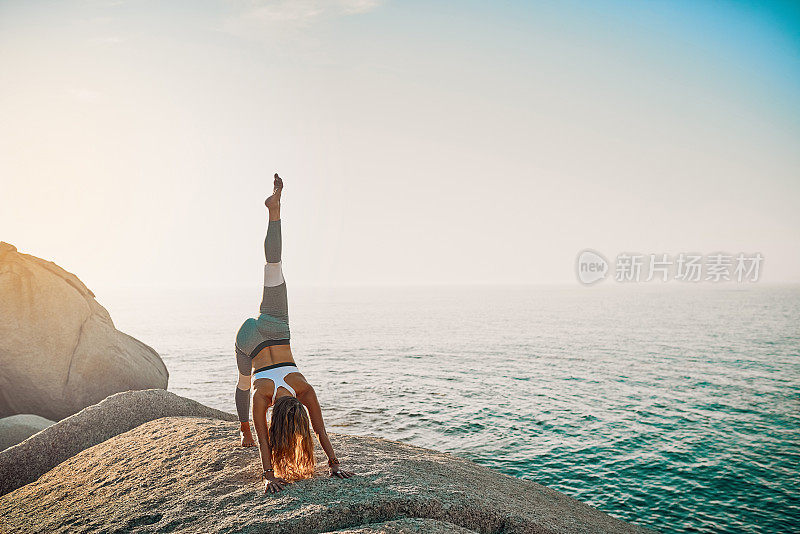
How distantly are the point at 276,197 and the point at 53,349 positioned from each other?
1338 cm

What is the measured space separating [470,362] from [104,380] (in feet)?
76.4

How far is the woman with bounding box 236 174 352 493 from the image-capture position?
6.54 metres

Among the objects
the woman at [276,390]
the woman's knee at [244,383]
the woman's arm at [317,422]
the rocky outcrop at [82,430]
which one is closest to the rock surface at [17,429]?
the rocky outcrop at [82,430]

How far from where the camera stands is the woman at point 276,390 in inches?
258

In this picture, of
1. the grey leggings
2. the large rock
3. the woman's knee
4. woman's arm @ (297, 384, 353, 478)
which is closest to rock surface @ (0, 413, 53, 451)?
the large rock

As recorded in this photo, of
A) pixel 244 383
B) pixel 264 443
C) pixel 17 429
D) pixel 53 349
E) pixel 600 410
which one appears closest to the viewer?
pixel 264 443

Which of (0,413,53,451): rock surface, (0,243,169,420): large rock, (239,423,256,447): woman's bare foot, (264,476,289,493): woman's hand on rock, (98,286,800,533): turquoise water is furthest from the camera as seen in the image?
(0,243,169,420): large rock

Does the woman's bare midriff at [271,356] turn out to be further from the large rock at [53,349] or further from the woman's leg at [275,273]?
the large rock at [53,349]

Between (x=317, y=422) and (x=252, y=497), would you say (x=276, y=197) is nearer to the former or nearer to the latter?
(x=317, y=422)

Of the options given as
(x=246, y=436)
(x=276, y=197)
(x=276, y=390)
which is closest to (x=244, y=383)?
(x=246, y=436)

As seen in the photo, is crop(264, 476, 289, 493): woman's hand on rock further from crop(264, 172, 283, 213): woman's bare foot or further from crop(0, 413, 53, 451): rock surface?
crop(0, 413, 53, 451): rock surface

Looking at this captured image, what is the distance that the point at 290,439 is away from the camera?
6500 mm

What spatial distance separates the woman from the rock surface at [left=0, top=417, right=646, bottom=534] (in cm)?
36

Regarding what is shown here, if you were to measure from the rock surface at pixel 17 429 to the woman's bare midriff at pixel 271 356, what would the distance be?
8941 mm
